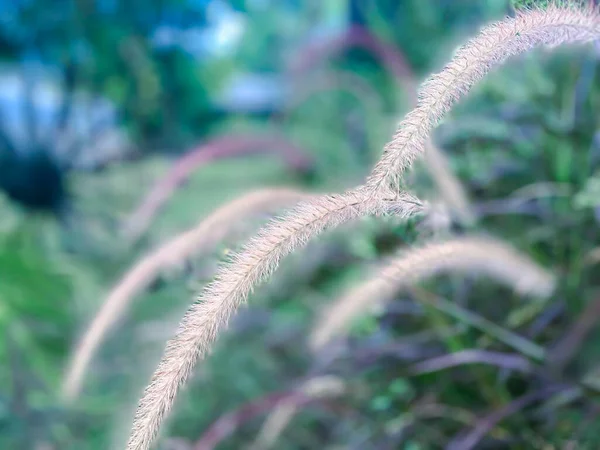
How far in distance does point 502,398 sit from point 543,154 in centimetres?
46

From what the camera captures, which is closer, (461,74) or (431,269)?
(461,74)

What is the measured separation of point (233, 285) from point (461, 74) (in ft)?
0.62

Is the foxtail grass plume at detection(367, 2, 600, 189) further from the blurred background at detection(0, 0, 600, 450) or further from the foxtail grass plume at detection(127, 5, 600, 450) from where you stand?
the blurred background at detection(0, 0, 600, 450)

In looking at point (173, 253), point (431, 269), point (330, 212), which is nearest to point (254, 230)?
point (173, 253)

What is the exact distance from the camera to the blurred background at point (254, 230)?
30.2 inches

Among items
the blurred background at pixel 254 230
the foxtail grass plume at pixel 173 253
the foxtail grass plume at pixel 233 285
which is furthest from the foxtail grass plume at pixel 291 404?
the foxtail grass plume at pixel 233 285

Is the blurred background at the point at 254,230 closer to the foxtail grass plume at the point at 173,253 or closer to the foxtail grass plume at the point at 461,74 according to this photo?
the foxtail grass plume at the point at 173,253

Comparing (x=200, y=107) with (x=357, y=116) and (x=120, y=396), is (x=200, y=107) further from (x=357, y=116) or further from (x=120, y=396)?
(x=120, y=396)

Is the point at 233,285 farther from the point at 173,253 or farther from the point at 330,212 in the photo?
the point at 173,253

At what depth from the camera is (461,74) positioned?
38 cm

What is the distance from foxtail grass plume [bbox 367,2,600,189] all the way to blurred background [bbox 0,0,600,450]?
18 cm

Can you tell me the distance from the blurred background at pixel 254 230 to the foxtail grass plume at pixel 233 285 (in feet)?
0.68

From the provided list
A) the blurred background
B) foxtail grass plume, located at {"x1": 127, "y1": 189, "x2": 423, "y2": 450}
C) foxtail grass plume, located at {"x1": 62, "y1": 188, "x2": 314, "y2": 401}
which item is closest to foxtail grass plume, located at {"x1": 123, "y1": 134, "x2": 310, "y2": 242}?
the blurred background

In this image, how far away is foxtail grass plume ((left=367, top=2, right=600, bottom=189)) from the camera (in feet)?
1.18
